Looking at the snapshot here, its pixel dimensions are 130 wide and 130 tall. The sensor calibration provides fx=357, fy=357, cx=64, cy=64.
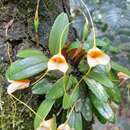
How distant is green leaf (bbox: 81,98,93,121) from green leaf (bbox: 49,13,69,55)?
0.19 m

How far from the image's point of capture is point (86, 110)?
1.13 m

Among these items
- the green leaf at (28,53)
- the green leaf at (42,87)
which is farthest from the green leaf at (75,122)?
the green leaf at (28,53)

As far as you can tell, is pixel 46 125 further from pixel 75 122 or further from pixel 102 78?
pixel 102 78

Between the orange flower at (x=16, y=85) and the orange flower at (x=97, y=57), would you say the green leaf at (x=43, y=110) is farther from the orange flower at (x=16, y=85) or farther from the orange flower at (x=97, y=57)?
the orange flower at (x=97, y=57)

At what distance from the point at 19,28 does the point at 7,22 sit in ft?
0.15

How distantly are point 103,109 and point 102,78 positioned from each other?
0.33 ft

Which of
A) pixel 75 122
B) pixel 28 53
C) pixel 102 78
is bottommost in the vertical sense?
pixel 75 122

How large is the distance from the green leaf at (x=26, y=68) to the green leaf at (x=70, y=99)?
113 millimetres

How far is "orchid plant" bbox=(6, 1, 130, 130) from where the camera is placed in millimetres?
1073

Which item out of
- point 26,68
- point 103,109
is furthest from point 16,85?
point 103,109

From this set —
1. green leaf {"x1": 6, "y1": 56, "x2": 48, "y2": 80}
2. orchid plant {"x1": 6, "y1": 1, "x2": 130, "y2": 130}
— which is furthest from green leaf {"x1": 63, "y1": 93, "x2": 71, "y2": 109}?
green leaf {"x1": 6, "y1": 56, "x2": 48, "y2": 80}

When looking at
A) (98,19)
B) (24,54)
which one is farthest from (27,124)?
(98,19)

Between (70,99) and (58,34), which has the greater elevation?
(58,34)

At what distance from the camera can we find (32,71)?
108 centimetres
